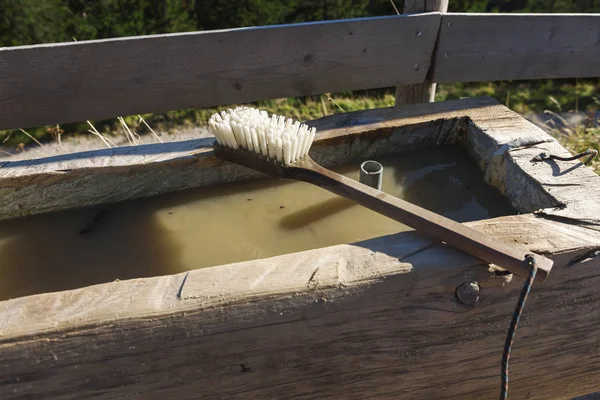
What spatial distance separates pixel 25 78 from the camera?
175 cm

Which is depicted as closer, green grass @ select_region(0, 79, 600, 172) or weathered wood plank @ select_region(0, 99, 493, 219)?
weathered wood plank @ select_region(0, 99, 493, 219)

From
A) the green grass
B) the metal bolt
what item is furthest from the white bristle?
the green grass

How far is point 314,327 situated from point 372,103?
9.87ft

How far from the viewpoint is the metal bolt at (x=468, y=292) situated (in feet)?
3.82

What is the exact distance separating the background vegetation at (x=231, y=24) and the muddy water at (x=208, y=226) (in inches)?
75.8

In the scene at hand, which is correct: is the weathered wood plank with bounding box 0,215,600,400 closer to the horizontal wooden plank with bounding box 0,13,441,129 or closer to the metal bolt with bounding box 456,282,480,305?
the metal bolt with bounding box 456,282,480,305

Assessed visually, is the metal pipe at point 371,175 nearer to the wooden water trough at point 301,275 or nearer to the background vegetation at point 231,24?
the wooden water trough at point 301,275

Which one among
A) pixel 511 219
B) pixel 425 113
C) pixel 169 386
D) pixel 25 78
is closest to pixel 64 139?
pixel 25 78

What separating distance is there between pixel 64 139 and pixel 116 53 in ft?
6.98

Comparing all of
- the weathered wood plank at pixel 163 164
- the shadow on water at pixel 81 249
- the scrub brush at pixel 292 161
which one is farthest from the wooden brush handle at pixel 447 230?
the shadow on water at pixel 81 249

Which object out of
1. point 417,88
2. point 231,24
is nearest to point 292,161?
point 417,88

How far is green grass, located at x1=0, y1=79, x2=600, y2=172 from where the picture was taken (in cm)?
369

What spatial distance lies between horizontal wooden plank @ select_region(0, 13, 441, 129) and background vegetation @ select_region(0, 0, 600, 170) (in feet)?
4.89

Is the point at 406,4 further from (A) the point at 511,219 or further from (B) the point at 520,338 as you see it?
(B) the point at 520,338
